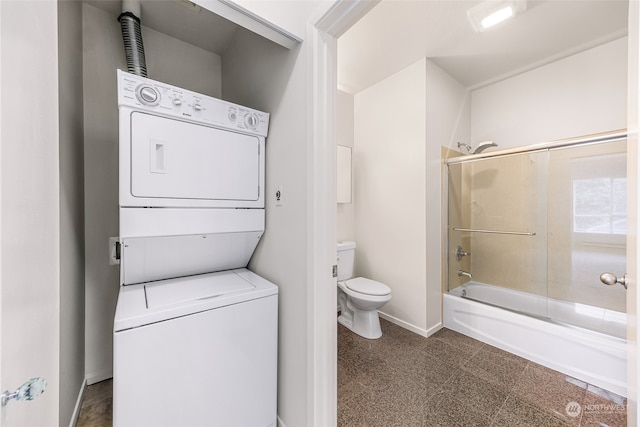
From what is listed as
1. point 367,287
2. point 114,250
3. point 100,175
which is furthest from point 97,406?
point 367,287

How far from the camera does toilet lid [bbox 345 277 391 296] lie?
2.24 metres

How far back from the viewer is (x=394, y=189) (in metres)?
2.56

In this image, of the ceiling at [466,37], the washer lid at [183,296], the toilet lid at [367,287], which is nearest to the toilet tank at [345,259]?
the toilet lid at [367,287]

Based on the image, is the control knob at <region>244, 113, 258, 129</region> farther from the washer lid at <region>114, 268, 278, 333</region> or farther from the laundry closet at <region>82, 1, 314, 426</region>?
the washer lid at <region>114, 268, 278, 333</region>

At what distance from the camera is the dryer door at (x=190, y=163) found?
1.12 m

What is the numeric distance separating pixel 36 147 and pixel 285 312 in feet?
3.71

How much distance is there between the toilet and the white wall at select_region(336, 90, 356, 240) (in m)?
0.26

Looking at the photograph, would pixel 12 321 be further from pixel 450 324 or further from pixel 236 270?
pixel 450 324

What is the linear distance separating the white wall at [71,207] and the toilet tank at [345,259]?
2.00 metres

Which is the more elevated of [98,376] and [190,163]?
[190,163]

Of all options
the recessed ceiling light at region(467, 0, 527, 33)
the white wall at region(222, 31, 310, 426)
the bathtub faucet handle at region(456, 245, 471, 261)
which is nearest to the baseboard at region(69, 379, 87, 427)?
the white wall at region(222, 31, 310, 426)

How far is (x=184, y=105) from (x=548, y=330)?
2.91 meters

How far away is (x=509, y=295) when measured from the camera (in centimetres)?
258

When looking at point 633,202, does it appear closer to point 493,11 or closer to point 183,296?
point 183,296
